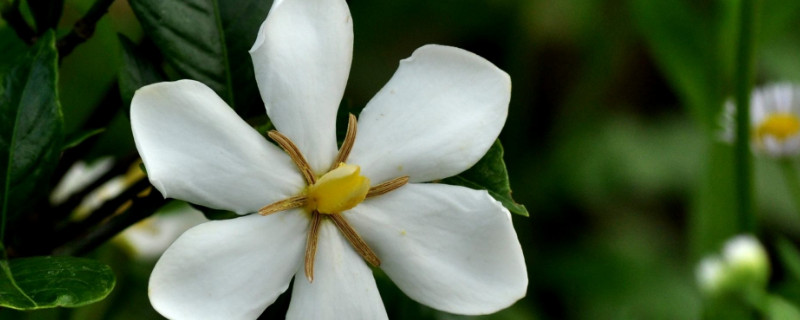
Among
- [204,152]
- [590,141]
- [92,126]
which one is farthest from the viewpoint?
[590,141]

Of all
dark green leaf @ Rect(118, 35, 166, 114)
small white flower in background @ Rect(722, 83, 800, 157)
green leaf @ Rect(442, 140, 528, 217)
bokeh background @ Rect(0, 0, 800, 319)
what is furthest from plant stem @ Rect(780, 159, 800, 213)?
dark green leaf @ Rect(118, 35, 166, 114)

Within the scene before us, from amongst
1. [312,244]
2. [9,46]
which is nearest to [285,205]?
[312,244]

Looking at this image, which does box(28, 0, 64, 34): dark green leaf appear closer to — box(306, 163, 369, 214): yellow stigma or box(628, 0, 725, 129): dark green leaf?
box(306, 163, 369, 214): yellow stigma

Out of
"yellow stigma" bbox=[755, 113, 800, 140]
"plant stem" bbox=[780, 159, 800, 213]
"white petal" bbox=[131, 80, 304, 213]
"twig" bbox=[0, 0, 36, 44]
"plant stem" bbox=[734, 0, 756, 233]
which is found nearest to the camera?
"white petal" bbox=[131, 80, 304, 213]

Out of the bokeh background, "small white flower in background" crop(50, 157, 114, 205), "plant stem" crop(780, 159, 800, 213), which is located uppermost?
"small white flower in background" crop(50, 157, 114, 205)

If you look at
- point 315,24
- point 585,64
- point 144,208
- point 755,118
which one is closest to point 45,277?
point 144,208

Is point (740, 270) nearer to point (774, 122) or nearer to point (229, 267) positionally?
point (774, 122)

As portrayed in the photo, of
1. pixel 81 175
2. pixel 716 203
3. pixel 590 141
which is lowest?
pixel 590 141
